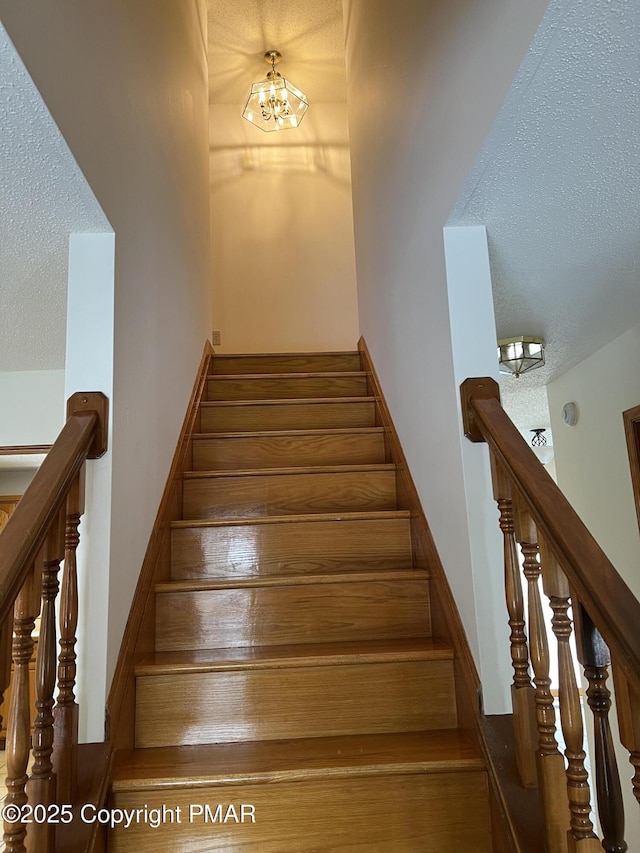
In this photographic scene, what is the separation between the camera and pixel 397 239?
2391mm

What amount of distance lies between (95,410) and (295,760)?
3.16ft

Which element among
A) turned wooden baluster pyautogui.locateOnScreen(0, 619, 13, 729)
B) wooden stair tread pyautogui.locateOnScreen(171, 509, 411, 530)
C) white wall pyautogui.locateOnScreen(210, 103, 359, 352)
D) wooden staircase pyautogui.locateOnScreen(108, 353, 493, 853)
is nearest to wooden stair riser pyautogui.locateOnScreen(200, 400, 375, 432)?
wooden staircase pyautogui.locateOnScreen(108, 353, 493, 853)

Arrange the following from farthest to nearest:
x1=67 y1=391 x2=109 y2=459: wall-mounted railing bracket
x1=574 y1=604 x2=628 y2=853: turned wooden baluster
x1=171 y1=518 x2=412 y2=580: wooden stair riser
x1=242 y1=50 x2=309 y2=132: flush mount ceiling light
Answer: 1. x1=242 y1=50 x2=309 y2=132: flush mount ceiling light
2. x1=171 y1=518 x2=412 y2=580: wooden stair riser
3. x1=67 y1=391 x2=109 y2=459: wall-mounted railing bracket
4. x1=574 y1=604 x2=628 y2=853: turned wooden baluster

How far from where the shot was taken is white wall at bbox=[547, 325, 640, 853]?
2732mm

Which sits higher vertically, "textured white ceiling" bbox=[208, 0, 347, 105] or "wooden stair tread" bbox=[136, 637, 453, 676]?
"textured white ceiling" bbox=[208, 0, 347, 105]

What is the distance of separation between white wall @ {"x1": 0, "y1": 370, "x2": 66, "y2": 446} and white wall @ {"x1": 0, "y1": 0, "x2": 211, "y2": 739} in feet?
2.09

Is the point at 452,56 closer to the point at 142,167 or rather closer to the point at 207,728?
the point at 142,167

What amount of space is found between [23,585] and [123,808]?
622 mm

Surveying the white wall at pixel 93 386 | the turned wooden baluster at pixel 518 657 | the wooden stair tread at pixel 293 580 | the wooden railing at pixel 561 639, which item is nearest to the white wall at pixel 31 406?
the wooden stair tread at pixel 293 580

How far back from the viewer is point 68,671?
1.37 metres

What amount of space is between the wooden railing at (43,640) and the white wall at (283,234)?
339cm

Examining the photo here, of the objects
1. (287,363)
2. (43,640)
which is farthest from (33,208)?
(287,363)

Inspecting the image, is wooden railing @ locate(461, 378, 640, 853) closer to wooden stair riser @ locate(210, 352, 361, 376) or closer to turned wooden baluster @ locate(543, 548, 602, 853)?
turned wooden baluster @ locate(543, 548, 602, 853)

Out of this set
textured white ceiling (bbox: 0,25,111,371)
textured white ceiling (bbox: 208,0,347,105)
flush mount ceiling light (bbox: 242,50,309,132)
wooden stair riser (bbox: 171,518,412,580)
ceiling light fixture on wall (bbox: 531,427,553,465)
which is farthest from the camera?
ceiling light fixture on wall (bbox: 531,427,553,465)
